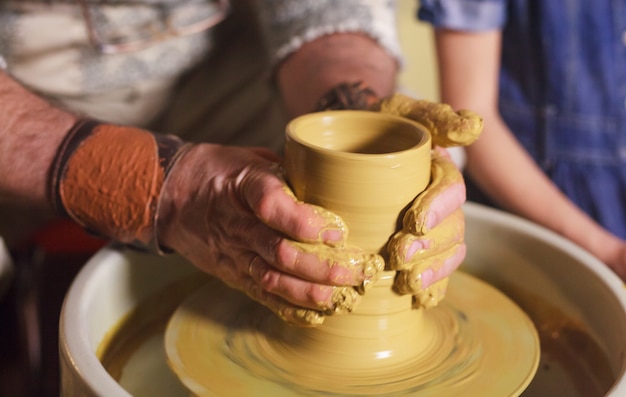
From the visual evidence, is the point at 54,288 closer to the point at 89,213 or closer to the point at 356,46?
the point at 89,213

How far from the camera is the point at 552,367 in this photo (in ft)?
3.43

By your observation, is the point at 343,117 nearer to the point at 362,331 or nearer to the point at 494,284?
the point at 362,331

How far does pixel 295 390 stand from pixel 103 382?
222mm

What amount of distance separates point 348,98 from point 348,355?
45 centimetres

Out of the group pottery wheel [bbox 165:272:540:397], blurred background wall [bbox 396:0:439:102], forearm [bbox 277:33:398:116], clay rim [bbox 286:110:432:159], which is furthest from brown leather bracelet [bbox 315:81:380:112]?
blurred background wall [bbox 396:0:439:102]

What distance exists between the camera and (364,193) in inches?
33.0

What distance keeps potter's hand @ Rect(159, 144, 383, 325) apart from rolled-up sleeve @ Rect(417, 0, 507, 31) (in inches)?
25.2

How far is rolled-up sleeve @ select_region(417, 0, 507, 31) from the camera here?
1.48m

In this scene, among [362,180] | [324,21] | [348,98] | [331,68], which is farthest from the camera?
[324,21]

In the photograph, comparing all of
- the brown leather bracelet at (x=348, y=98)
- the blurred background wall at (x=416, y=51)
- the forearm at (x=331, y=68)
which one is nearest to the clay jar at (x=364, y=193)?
the brown leather bracelet at (x=348, y=98)

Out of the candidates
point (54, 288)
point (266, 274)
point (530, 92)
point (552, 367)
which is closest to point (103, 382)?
point (266, 274)

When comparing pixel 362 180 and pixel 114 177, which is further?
pixel 114 177

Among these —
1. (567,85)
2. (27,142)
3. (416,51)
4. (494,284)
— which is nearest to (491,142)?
(567,85)

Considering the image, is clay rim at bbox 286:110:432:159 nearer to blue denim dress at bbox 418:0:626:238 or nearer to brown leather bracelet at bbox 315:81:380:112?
brown leather bracelet at bbox 315:81:380:112
